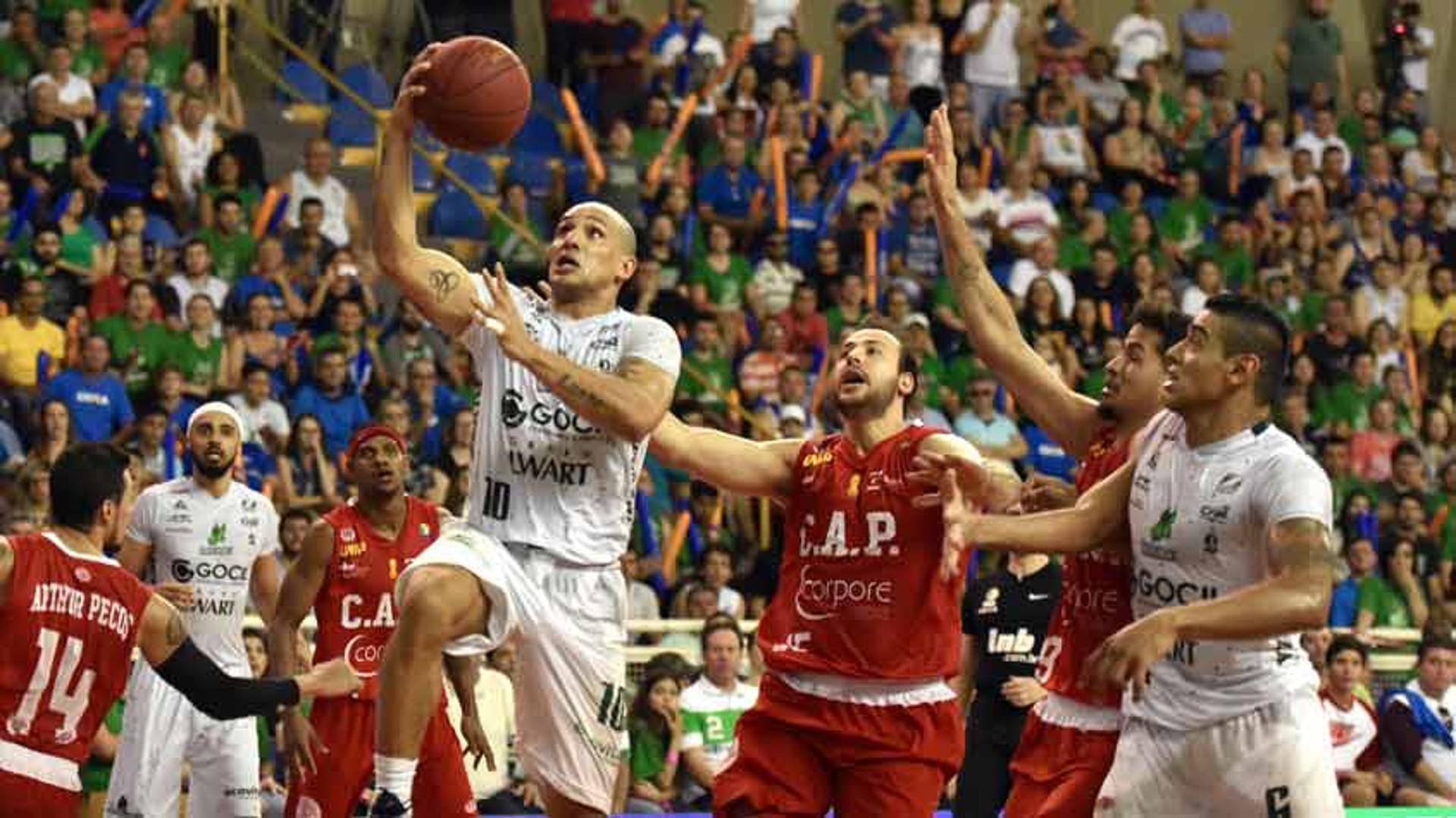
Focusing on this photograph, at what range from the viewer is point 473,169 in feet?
67.3

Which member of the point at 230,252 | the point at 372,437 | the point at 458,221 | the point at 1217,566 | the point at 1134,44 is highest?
the point at 1134,44

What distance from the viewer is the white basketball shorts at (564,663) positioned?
8031 millimetres

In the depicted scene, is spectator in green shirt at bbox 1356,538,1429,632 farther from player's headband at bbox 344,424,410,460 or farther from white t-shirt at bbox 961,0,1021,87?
player's headband at bbox 344,424,410,460

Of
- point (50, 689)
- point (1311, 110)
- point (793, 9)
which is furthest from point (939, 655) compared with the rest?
point (1311, 110)

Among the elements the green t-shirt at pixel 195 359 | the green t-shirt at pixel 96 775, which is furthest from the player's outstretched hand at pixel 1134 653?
the green t-shirt at pixel 195 359

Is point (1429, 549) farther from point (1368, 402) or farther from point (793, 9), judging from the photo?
point (793, 9)

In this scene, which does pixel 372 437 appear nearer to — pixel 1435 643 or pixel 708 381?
pixel 708 381

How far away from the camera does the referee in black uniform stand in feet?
36.8

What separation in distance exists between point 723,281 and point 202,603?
787 centimetres

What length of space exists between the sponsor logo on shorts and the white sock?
1.67 metres

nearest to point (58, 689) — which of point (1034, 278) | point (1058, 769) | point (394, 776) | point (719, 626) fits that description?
point (394, 776)

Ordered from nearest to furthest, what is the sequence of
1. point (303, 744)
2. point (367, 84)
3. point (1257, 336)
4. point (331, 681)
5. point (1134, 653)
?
point (1134, 653) → point (1257, 336) → point (331, 681) → point (303, 744) → point (367, 84)

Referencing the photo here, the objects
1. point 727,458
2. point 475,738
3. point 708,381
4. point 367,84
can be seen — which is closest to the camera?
point 727,458

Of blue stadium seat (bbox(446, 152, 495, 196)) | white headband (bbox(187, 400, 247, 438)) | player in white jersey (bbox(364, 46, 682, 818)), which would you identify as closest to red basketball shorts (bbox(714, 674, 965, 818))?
player in white jersey (bbox(364, 46, 682, 818))
